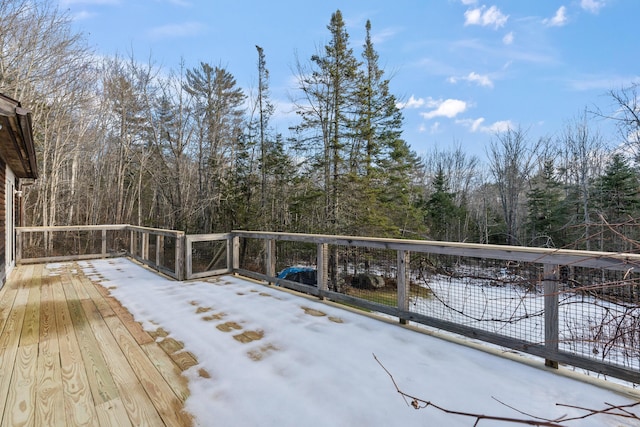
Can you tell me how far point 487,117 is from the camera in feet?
61.7

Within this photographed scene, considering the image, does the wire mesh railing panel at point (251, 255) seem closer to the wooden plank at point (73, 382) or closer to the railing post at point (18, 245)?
the wooden plank at point (73, 382)

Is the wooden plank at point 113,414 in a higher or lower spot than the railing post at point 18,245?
lower

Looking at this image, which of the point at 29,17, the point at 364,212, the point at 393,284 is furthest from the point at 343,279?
the point at 29,17

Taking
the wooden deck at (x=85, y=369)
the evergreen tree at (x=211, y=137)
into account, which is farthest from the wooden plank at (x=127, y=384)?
the evergreen tree at (x=211, y=137)

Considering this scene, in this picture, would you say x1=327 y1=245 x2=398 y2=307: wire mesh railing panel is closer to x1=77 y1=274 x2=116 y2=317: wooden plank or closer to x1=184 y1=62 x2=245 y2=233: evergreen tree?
x1=77 y1=274 x2=116 y2=317: wooden plank

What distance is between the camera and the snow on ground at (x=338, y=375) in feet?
5.53

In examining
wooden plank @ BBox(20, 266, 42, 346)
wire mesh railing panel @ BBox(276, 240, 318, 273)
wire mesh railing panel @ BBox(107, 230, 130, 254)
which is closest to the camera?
wooden plank @ BBox(20, 266, 42, 346)

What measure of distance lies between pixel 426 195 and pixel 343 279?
59.7 feet

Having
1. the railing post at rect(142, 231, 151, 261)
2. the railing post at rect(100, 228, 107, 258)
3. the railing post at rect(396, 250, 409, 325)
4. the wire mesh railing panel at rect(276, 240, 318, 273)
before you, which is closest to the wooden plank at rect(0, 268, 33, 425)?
the railing post at rect(142, 231, 151, 261)

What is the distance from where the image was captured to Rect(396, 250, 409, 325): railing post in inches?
120

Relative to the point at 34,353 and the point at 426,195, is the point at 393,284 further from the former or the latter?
the point at 426,195

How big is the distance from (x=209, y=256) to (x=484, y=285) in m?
4.51

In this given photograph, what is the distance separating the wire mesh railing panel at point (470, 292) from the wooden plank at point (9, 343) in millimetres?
3168

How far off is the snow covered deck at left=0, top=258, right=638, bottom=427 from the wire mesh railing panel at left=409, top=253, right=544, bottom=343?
300 mm
